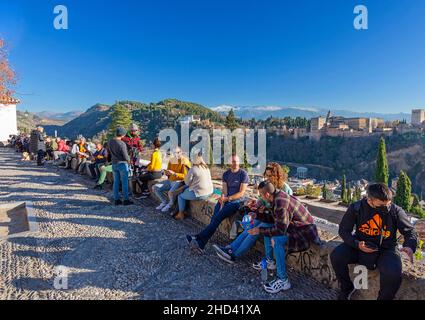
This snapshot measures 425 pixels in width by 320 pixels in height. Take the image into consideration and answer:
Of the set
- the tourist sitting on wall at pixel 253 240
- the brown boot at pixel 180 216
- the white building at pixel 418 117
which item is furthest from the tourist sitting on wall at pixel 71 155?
the white building at pixel 418 117

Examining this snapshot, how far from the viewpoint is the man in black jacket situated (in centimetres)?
233

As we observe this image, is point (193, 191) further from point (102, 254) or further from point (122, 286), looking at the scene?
point (122, 286)

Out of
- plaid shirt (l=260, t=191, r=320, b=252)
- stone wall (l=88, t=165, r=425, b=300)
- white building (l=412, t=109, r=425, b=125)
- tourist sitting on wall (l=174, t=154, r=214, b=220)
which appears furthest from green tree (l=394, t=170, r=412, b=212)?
white building (l=412, t=109, r=425, b=125)

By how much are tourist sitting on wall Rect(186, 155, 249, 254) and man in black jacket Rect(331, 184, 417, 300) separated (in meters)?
1.58

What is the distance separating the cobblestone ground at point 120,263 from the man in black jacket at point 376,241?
43cm

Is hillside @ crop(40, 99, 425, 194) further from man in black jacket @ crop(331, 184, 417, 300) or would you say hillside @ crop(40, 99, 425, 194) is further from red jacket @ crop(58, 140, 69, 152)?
man in black jacket @ crop(331, 184, 417, 300)

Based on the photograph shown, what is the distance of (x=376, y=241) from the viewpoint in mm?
2508

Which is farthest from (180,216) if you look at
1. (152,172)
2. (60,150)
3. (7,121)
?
(7,121)

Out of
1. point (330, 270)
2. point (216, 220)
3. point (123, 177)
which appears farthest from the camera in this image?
point (123, 177)

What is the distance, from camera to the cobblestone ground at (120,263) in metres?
2.85

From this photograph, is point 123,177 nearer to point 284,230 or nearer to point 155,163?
point 155,163

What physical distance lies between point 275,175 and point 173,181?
107 inches

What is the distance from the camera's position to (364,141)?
96.1m
